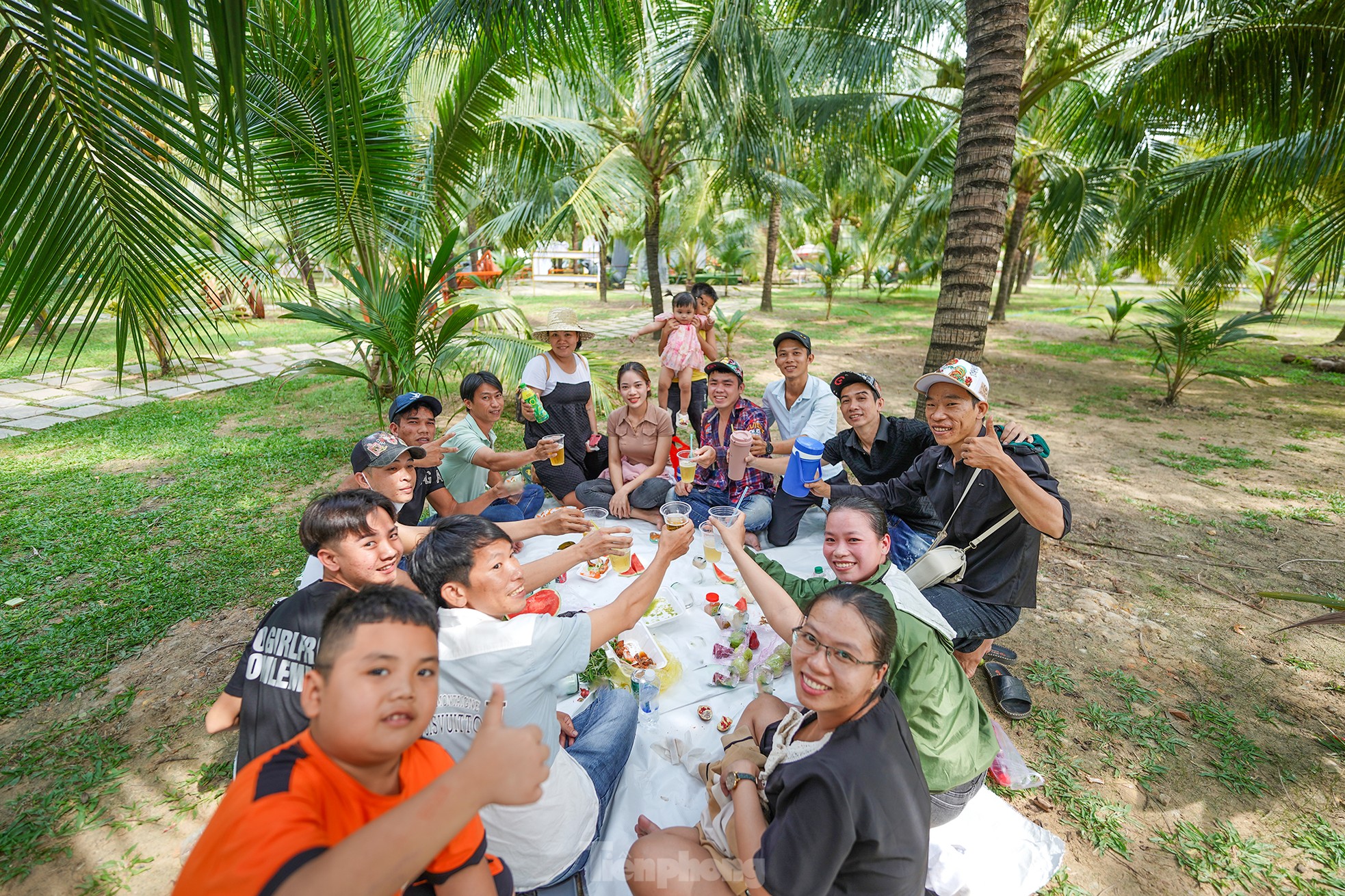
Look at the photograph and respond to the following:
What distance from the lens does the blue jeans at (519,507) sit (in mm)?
4422

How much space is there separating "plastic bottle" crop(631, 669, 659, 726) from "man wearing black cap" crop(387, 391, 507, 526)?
6.04 ft

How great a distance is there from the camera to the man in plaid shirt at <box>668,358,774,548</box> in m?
4.49

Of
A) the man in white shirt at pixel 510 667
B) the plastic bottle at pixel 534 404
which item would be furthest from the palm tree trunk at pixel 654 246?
the man in white shirt at pixel 510 667

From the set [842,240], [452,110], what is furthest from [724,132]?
[842,240]

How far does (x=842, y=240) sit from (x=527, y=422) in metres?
35.1

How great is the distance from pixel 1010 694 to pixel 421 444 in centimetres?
381

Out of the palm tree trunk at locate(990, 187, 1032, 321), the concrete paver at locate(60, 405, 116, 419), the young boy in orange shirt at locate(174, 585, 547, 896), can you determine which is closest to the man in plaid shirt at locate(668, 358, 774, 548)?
the young boy in orange shirt at locate(174, 585, 547, 896)

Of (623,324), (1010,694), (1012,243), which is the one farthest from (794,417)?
(1012,243)

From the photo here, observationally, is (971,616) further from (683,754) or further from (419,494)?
(419,494)

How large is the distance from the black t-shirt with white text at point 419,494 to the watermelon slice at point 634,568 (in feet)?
4.72

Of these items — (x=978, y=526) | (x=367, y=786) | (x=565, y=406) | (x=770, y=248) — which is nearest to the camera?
(x=367, y=786)

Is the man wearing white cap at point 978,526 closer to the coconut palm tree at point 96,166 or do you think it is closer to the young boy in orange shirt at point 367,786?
the young boy in orange shirt at point 367,786

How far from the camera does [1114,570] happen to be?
14.3 feet

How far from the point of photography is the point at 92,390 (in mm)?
8867
